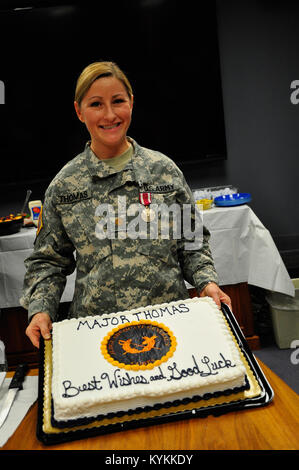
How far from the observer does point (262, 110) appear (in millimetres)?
3270

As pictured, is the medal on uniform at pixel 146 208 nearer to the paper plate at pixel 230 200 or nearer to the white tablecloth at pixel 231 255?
the white tablecloth at pixel 231 255

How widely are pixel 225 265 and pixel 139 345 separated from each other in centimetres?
184

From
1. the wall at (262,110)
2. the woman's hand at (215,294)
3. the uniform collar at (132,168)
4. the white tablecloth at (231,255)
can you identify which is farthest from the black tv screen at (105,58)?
the woman's hand at (215,294)

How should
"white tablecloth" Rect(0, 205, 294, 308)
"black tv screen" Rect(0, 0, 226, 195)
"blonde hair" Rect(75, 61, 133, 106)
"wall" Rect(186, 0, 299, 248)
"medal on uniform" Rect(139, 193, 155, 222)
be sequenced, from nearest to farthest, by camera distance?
"blonde hair" Rect(75, 61, 133, 106), "medal on uniform" Rect(139, 193, 155, 222), "white tablecloth" Rect(0, 205, 294, 308), "black tv screen" Rect(0, 0, 226, 195), "wall" Rect(186, 0, 299, 248)

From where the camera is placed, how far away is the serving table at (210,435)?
684 millimetres

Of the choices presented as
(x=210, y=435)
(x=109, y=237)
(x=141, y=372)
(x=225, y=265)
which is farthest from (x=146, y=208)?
(x=225, y=265)

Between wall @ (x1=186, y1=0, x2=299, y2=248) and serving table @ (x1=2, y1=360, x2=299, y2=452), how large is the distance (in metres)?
2.67

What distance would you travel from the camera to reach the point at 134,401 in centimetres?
77

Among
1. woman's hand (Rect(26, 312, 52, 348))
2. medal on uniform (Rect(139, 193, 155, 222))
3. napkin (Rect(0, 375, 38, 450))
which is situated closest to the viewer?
napkin (Rect(0, 375, 38, 450))

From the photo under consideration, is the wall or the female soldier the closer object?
the female soldier

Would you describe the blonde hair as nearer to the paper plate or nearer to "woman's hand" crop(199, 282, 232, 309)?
"woman's hand" crop(199, 282, 232, 309)

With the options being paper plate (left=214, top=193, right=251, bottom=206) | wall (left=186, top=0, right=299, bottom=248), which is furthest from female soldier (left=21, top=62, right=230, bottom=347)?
wall (left=186, top=0, right=299, bottom=248)

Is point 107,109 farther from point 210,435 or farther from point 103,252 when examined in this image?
point 210,435

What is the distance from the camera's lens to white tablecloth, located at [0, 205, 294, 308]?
Answer: 255 centimetres
